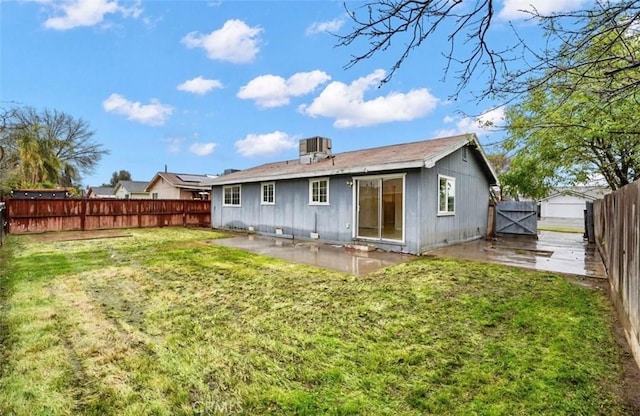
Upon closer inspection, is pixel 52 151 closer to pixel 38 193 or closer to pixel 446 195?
pixel 38 193

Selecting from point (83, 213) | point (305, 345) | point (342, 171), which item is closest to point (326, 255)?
point (342, 171)

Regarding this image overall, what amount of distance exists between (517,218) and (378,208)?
6.98 meters

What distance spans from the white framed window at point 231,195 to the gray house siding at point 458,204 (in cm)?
877

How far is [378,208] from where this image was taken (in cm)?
949

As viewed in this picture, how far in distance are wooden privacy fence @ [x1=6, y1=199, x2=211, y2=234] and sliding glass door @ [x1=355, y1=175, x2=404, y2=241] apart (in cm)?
1088

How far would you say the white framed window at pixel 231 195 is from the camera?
577 inches

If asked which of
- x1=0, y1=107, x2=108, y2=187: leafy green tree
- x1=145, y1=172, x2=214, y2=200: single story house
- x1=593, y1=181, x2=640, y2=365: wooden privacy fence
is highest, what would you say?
x1=0, y1=107, x2=108, y2=187: leafy green tree

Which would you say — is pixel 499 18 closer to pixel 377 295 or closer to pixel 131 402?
pixel 377 295

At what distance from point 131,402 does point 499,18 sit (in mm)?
4337

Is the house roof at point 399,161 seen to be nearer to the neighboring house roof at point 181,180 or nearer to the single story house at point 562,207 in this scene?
the neighboring house roof at point 181,180

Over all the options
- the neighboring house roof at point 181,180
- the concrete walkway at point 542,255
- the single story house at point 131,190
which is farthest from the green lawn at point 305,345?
the single story house at point 131,190

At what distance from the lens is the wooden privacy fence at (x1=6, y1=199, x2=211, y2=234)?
12.7 meters


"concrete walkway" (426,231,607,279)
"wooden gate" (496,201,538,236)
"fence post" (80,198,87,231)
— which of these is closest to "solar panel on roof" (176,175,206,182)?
"fence post" (80,198,87,231)

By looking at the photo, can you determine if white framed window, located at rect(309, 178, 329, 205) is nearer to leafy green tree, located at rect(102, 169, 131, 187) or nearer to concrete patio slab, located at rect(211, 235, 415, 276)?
concrete patio slab, located at rect(211, 235, 415, 276)
